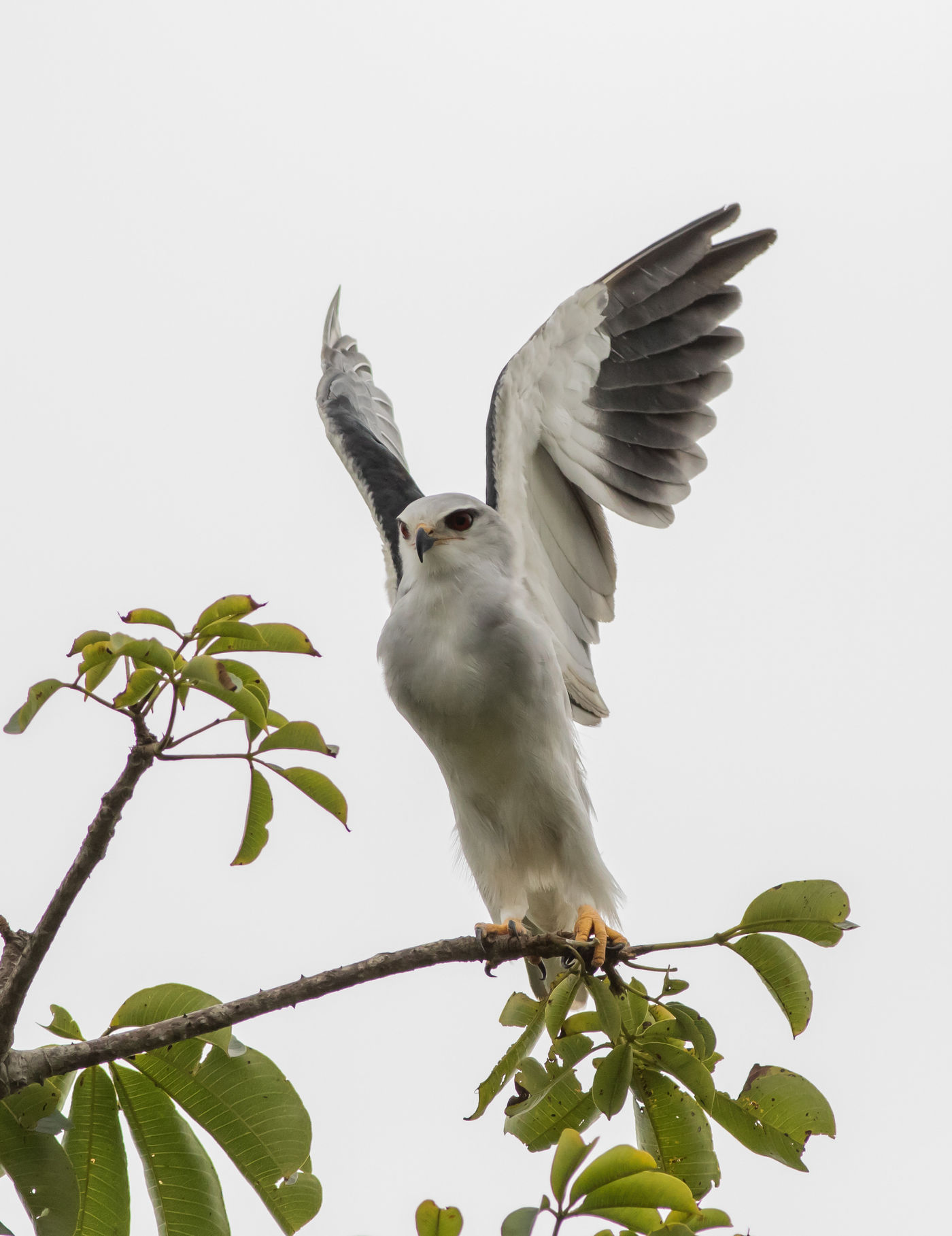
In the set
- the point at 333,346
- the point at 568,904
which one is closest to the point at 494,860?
the point at 568,904

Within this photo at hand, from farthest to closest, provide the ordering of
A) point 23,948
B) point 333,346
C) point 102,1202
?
point 333,346 → point 102,1202 → point 23,948

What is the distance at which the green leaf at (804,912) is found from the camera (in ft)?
9.56

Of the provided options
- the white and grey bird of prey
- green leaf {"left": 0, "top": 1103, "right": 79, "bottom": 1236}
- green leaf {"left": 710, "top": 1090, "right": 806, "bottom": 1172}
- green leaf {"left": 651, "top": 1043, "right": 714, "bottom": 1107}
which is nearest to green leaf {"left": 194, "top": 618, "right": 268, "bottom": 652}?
green leaf {"left": 0, "top": 1103, "right": 79, "bottom": 1236}

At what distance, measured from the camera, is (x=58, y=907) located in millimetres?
2586

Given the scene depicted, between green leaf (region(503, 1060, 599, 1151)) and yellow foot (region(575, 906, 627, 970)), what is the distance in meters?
0.32

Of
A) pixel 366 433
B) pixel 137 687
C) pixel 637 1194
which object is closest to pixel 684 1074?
pixel 637 1194

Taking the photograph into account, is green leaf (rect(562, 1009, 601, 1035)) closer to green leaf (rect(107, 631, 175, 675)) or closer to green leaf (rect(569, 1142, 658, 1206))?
green leaf (rect(569, 1142, 658, 1206))

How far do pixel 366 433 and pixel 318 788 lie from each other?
4.90 metres

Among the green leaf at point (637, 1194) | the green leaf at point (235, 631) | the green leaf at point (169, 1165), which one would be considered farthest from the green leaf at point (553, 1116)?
the green leaf at point (235, 631)

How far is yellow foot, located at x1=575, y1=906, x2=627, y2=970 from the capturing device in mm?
3311

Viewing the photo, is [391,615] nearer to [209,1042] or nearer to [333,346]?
[209,1042]

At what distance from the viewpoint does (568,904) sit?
5.18 meters

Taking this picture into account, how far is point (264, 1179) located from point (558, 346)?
411 centimetres

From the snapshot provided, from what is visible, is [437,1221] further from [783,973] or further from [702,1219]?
[783,973]
